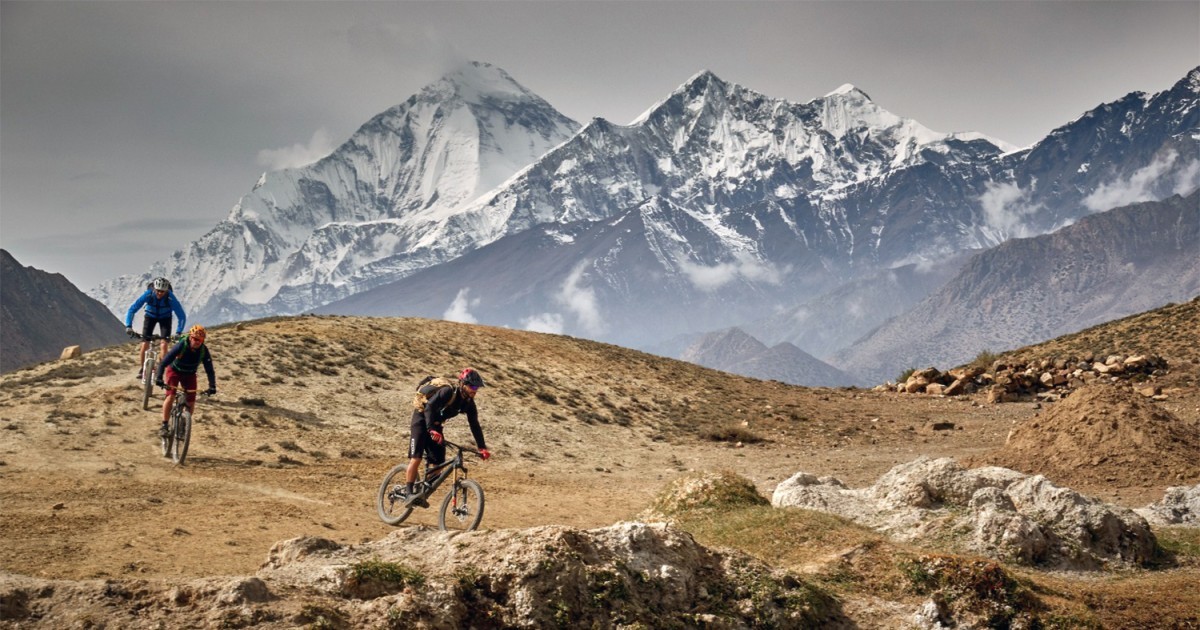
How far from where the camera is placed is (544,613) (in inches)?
345

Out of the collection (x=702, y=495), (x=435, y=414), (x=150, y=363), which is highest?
(x=150, y=363)

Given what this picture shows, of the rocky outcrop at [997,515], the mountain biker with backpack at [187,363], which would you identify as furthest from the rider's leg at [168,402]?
the rocky outcrop at [997,515]

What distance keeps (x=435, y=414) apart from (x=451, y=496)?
53.2 inches

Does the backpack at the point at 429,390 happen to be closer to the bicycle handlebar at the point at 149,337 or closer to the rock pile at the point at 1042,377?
the bicycle handlebar at the point at 149,337

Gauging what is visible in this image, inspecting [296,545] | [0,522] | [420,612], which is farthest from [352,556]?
[0,522]

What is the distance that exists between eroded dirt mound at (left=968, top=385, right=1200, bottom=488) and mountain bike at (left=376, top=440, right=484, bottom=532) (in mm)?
16640

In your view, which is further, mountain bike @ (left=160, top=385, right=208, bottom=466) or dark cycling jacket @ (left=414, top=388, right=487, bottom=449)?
mountain bike @ (left=160, top=385, right=208, bottom=466)

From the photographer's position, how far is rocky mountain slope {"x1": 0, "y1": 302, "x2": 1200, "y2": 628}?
8.75 meters

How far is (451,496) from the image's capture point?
49.7 ft

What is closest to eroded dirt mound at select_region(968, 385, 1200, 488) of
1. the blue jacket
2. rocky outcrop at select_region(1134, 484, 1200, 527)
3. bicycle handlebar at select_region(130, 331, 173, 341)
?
rocky outcrop at select_region(1134, 484, 1200, 527)

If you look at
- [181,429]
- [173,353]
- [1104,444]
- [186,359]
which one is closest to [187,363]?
[186,359]

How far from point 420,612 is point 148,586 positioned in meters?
2.24

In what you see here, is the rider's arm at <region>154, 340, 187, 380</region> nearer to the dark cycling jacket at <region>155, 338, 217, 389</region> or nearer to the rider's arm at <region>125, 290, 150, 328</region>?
the dark cycling jacket at <region>155, 338, 217, 389</region>

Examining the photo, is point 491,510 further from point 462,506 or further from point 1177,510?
point 1177,510
